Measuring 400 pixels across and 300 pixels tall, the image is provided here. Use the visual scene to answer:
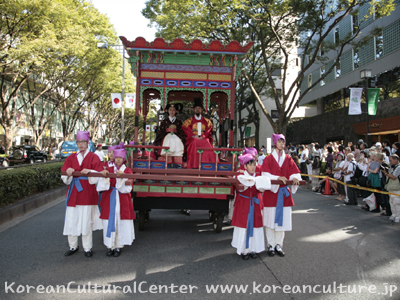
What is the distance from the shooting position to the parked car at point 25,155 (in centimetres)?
→ 2351

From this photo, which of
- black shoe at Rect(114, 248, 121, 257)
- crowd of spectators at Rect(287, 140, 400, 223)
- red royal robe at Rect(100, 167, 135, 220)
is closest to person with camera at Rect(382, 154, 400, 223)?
crowd of spectators at Rect(287, 140, 400, 223)

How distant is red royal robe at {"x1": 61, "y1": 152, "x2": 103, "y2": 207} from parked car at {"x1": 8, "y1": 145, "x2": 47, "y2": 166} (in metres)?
20.3

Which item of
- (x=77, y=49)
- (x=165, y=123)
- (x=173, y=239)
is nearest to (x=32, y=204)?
(x=165, y=123)

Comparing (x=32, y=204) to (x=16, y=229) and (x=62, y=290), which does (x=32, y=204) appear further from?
(x=62, y=290)

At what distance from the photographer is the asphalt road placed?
3893mm

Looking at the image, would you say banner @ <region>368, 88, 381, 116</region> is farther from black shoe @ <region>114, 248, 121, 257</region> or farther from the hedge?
the hedge

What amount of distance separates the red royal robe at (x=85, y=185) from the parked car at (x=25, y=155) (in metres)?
20.3

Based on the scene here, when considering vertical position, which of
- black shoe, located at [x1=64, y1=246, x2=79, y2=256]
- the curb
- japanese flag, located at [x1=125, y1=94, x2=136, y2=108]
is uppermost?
japanese flag, located at [x1=125, y1=94, x2=136, y2=108]

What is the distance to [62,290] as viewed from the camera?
3867mm

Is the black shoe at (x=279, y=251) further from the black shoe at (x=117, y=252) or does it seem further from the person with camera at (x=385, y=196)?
the person with camera at (x=385, y=196)

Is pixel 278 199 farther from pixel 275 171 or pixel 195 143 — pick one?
pixel 195 143

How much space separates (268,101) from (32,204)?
29617 mm

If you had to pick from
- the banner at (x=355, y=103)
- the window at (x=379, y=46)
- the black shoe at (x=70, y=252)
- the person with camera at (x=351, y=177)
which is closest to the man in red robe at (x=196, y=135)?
the black shoe at (x=70, y=252)

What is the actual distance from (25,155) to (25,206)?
18707 millimetres
